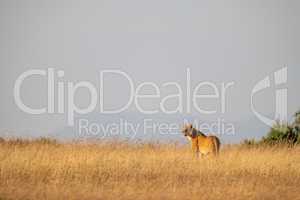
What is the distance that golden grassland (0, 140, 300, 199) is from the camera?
1291 cm

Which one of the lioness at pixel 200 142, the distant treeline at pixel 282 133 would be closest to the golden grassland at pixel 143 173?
the lioness at pixel 200 142

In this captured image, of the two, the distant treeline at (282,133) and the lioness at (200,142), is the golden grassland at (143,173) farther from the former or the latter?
the distant treeline at (282,133)

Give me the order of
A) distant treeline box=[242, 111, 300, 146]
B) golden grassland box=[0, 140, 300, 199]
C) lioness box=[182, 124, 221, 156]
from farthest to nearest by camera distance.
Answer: distant treeline box=[242, 111, 300, 146] < lioness box=[182, 124, 221, 156] < golden grassland box=[0, 140, 300, 199]

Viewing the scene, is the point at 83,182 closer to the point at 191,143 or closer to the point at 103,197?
the point at 103,197

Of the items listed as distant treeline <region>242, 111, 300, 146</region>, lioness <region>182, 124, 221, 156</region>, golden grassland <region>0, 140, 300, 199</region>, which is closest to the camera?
golden grassland <region>0, 140, 300, 199</region>

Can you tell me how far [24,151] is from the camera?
19.2 meters

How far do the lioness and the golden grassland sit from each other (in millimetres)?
362

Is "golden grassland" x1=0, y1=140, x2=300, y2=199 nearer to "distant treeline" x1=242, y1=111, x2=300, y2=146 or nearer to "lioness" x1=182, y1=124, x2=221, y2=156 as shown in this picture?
"lioness" x1=182, y1=124, x2=221, y2=156

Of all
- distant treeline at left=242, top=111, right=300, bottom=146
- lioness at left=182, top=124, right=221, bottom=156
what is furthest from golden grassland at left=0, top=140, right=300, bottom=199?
distant treeline at left=242, top=111, right=300, bottom=146

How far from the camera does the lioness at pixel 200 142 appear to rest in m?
22.5

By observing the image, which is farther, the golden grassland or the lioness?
the lioness

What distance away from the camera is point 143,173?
16422 mm

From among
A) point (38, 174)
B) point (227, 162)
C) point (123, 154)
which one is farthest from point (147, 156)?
point (38, 174)

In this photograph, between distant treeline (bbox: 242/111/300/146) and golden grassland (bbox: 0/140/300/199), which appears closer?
golden grassland (bbox: 0/140/300/199)
